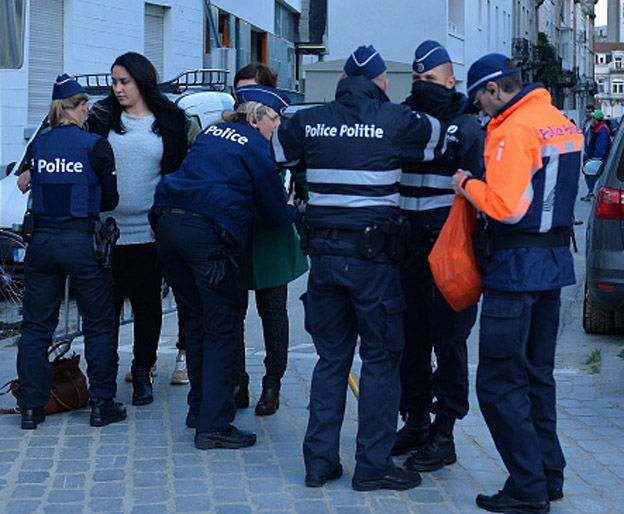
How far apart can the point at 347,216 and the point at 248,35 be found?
23808 millimetres

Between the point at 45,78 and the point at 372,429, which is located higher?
the point at 45,78

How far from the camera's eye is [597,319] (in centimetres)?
998

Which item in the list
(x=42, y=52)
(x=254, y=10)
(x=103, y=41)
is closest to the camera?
(x=42, y=52)

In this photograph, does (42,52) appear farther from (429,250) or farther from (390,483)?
(390,483)

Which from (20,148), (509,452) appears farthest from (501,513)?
(20,148)

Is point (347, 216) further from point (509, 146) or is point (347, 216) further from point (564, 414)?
point (564, 414)

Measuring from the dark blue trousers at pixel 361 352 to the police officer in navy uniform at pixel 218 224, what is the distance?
2.18 ft

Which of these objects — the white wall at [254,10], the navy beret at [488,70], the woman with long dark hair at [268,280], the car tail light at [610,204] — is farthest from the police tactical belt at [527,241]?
the white wall at [254,10]

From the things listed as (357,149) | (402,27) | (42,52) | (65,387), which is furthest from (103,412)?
(402,27)

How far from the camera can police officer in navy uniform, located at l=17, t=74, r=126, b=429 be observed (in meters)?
6.71

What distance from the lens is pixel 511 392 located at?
538 cm

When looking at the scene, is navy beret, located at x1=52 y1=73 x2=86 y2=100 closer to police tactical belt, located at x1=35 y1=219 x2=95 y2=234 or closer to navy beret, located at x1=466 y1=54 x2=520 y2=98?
police tactical belt, located at x1=35 y1=219 x2=95 y2=234

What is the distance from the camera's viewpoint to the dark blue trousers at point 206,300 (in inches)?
250

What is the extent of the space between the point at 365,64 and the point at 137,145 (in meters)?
1.86
